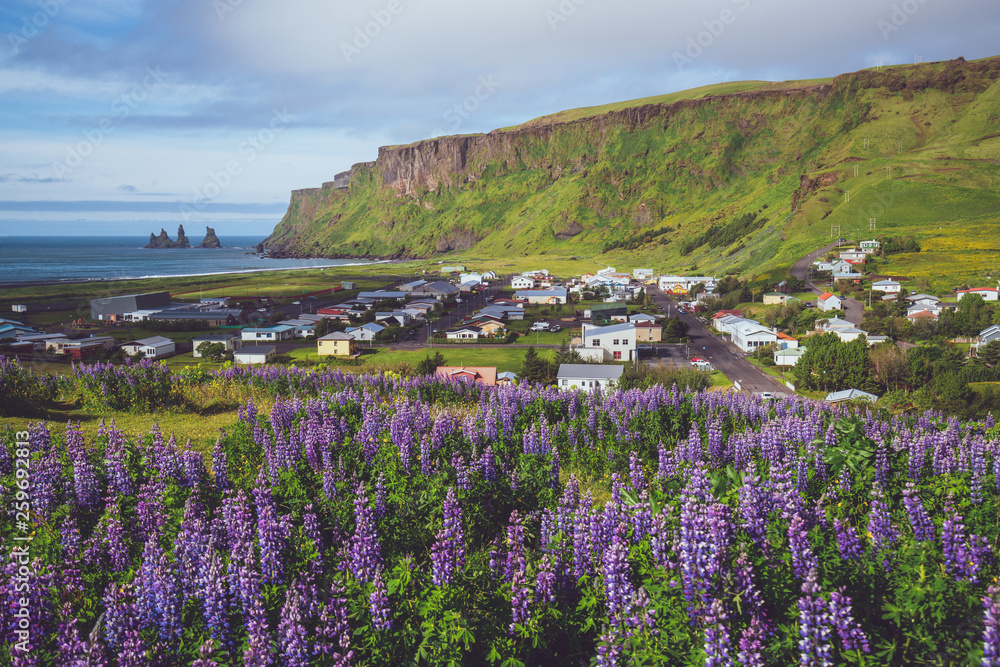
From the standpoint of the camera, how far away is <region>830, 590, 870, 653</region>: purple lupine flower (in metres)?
4.00

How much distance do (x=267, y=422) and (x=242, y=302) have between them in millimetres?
92353

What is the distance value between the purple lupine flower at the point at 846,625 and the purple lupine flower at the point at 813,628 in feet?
0.19

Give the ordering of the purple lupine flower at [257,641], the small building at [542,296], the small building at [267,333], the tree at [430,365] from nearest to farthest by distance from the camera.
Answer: the purple lupine flower at [257,641] → the tree at [430,365] → the small building at [267,333] → the small building at [542,296]

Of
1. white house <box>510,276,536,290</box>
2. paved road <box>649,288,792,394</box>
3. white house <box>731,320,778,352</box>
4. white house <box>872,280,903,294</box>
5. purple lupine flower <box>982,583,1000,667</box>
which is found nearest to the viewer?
purple lupine flower <box>982,583,1000,667</box>

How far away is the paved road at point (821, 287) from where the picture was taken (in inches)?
2898

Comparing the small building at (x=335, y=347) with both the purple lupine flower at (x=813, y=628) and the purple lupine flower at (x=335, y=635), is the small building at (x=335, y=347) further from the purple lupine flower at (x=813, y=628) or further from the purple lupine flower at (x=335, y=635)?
the purple lupine flower at (x=813, y=628)

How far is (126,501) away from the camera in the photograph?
→ 707 cm

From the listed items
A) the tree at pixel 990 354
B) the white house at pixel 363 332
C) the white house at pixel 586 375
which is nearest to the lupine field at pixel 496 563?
the white house at pixel 586 375

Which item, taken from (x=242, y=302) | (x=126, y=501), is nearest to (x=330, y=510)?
(x=126, y=501)

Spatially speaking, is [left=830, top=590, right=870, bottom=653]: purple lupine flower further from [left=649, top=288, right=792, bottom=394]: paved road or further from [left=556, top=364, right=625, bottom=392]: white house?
[left=649, top=288, right=792, bottom=394]: paved road

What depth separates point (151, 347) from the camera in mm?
56344

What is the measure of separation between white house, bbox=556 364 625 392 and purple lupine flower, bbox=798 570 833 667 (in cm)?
3719

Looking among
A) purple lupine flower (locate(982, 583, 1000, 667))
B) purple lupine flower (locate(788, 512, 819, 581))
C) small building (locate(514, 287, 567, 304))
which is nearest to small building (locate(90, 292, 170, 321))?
small building (locate(514, 287, 567, 304))

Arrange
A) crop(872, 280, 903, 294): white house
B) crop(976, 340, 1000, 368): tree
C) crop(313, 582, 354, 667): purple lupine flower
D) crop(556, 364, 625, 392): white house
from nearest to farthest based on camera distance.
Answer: crop(313, 582, 354, 667): purple lupine flower < crop(556, 364, 625, 392): white house < crop(976, 340, 1000, 368): tree < crop(872, 280, 903, 294): white house
